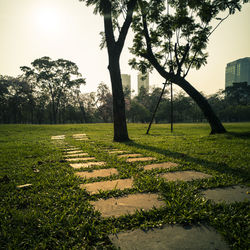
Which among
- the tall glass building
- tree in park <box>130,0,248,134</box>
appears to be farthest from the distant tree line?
the tall glass building

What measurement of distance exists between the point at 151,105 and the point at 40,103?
1436 inches

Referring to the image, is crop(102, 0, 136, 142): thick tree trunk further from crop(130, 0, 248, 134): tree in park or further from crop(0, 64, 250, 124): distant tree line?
crop(0, 64, 250, 124): distant tree line

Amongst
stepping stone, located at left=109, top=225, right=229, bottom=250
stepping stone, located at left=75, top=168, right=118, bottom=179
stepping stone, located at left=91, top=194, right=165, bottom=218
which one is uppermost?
stepping stone, located at left=109, top=225, right=229, bottom=250

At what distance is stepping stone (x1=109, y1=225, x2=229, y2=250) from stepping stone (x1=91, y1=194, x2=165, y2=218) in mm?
275

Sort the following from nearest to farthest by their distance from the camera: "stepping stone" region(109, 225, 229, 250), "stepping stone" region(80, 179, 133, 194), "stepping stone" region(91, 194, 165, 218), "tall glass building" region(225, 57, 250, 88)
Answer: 1. "stepping stone" region(109, 225, 229, 250)
2. "stepping stone" region(91, 194, 165, 218)
3. "stepping stone" region(80, 179, 133, 194)
4. "tall glass building" region(225, 57, 250, 88)

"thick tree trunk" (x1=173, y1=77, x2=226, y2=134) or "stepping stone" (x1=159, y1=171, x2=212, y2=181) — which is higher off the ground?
"thick tree trunk" (x1=173, y1=77, x2=226, y2=134)

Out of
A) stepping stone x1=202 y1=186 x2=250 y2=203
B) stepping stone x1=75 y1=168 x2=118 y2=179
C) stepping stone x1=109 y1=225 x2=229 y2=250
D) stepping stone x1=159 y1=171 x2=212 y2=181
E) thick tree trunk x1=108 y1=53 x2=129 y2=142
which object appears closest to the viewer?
stepping stone x1=109 y1=225 x2=229 y2=250

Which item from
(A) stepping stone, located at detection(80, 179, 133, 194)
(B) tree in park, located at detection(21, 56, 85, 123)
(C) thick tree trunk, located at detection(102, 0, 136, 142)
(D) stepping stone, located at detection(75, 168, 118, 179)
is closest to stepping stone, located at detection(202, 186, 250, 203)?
(A) stepping stone, located at detection(80, 179, 133, 194)

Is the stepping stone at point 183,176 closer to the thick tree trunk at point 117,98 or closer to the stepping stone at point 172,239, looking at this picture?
the stepping stone at point 172,239

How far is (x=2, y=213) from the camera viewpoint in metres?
1.38

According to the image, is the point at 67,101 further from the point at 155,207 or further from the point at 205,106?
the point at 155,207

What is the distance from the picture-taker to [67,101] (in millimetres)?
48812

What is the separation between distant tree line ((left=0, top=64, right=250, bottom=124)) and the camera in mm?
37844

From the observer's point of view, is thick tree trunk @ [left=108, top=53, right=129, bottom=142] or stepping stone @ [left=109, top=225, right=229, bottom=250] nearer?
stepping stone @ [left=109, top=225, right=229, bottom=250]
